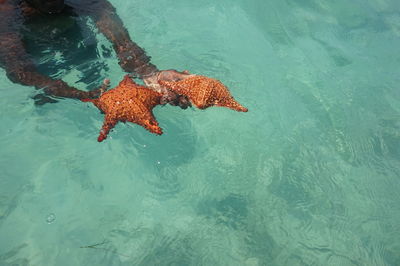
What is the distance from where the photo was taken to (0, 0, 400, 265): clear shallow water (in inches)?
174

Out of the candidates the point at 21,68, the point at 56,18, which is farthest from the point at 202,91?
the point at 56,18

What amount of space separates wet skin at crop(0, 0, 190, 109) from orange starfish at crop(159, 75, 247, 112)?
0.12m

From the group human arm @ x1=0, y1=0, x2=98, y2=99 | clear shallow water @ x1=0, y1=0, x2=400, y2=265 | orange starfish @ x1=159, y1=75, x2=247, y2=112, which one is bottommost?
clear shallow water @ x1=0, y1=0, x2=400, y2=265

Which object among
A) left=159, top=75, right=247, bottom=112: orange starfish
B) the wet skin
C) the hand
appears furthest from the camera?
the wet skin

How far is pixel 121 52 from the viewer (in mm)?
5617

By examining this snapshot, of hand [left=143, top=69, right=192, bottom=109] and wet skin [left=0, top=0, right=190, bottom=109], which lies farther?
wet skin [left=0, top=0, right=190, bottom=109]

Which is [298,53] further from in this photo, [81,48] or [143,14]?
[81,48]

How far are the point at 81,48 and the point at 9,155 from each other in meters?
2.29

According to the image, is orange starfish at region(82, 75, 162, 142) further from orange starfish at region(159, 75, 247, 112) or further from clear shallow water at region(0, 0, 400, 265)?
clear shallow water at region(0, 0, 400, 265)

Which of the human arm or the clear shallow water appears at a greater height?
the human arm

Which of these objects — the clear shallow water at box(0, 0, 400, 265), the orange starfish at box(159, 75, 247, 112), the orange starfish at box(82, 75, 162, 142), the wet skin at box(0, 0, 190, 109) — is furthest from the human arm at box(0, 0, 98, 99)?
the orange starfish at box(159, 75, 247, 112)

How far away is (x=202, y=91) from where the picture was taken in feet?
14.2

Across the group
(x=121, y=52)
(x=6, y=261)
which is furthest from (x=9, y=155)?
(x=121, y=52)

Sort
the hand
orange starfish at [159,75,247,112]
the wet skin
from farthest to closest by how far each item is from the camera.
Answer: the wet skin → the hand → orange starfish at [159,75,247,112]
